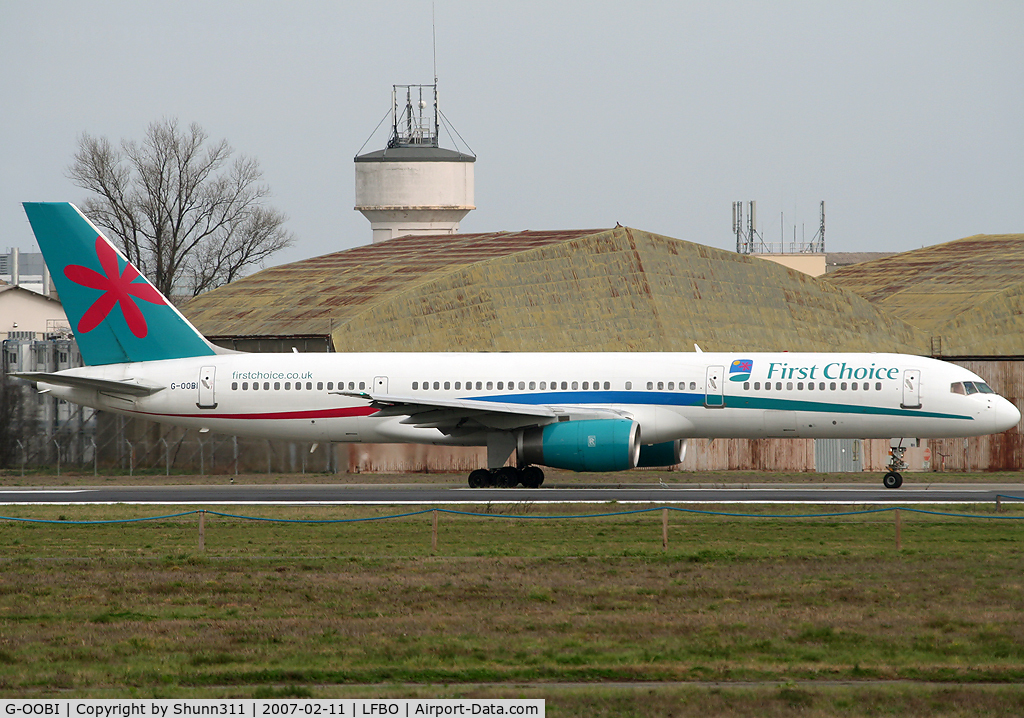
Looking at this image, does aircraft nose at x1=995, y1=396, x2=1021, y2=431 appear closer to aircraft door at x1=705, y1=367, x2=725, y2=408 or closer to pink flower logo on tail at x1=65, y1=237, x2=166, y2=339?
aircraft door at x1=705, y1=367, x2=725, y2=408

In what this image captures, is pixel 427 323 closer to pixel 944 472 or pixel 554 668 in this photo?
pixel 944 472

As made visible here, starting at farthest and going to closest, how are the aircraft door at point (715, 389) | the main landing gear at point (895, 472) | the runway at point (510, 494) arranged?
1. the main landing gear at point (895, 472)
2. the aircraft door at point (715, 389)
3. the runway at point (510, 494)

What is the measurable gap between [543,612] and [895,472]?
71.2 ft

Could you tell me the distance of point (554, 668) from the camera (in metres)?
13.6

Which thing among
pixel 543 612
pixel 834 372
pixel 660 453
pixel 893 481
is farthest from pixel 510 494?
pixel 543 612

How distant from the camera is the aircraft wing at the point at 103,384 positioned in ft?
117

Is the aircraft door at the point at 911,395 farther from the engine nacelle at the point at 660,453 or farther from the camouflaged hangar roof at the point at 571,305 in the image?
the camouflaged hangar roof at the point at 571,305

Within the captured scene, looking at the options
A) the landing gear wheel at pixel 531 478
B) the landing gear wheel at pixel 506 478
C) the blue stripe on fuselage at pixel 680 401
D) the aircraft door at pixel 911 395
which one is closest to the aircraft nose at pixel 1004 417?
the blue stripe on fuselage at pixel 680 401

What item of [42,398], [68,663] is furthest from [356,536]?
[42,398]

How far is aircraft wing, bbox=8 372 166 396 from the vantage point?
3569 centimetres

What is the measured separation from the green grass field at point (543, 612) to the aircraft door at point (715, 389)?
7.88 m

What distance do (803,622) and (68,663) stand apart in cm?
899

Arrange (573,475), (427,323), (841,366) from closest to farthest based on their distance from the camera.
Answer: (841,366)
(573,475)
(427,323)

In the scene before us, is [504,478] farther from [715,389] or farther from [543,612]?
[543,612]
